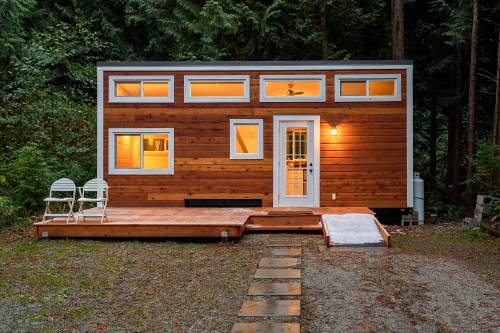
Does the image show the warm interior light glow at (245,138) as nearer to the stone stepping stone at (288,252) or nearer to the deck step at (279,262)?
the stone stepping stone at (288,252)

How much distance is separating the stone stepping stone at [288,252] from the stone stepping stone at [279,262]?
402mm

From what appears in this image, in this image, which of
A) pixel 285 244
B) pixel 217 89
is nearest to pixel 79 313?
pixel 285 244

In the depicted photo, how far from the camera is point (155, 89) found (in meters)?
11.7

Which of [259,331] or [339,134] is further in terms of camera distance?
[339,134]

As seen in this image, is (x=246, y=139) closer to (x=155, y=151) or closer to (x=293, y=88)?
(x=293, y=88)

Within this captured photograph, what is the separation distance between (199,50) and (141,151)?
6937 millimetres

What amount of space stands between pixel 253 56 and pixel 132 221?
10100 mm

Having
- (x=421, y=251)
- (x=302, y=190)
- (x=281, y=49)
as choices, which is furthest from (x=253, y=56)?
(x=421, y=251)

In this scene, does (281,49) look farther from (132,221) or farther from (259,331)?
(259,331)

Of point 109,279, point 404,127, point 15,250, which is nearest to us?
point 109,279

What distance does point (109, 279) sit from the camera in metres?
6.05

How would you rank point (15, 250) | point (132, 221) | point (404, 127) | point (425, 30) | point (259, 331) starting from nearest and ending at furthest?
point (259, 331) < point (15, 250) < point (132, 221) < point (404, 127) < point (425, 30)

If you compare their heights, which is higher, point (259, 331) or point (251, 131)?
point (251, 131)

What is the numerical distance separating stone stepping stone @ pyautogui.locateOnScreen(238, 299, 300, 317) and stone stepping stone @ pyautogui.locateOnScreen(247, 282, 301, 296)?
255 millimetres
